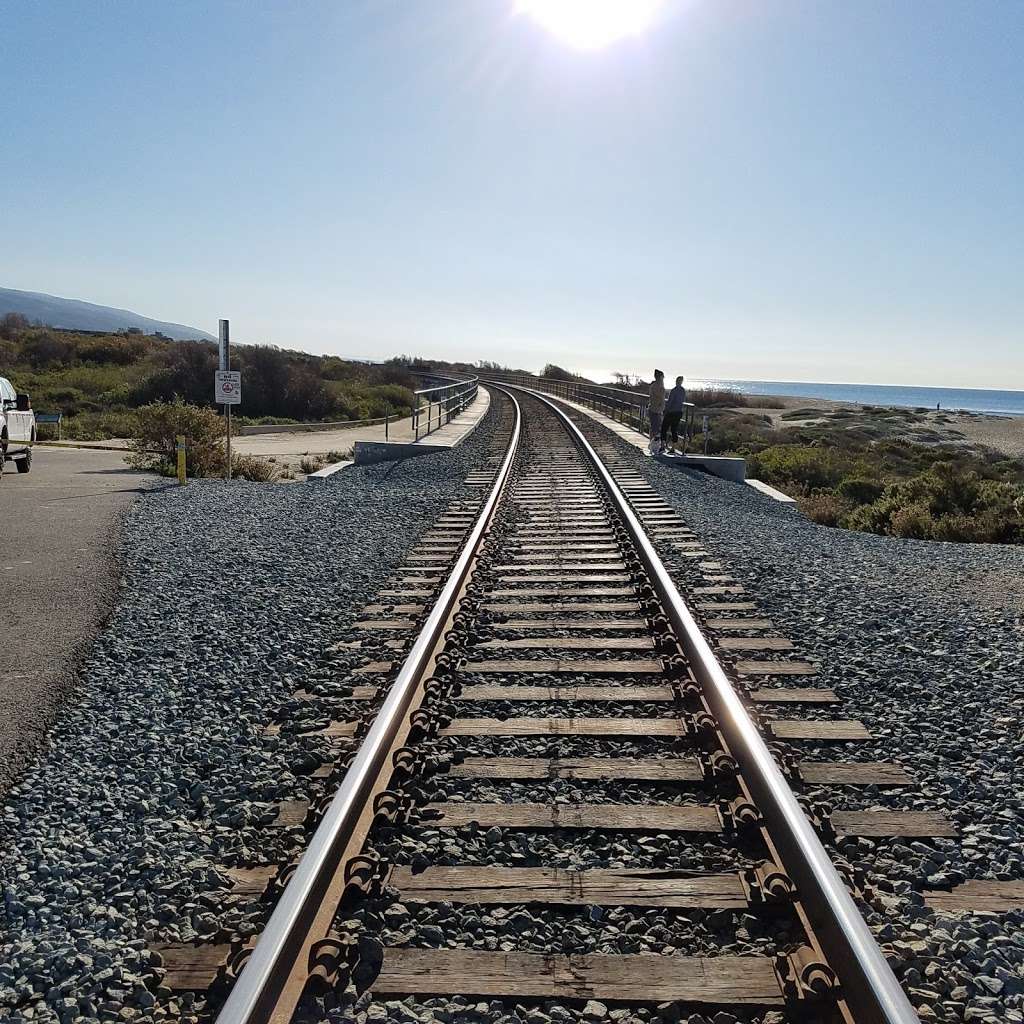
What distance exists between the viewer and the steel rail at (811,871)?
7.93 feet

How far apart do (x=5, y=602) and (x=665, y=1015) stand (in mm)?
6458

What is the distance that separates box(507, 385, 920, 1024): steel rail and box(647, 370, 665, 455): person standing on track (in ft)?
42.7

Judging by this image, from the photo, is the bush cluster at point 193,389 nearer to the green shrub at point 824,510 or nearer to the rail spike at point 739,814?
the green shrub at point 824,510

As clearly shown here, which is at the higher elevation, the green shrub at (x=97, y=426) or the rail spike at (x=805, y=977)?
the green shrub at (x=97, y=426)

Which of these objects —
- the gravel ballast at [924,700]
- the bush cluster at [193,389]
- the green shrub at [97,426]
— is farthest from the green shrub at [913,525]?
the bush cluster at [193,389]

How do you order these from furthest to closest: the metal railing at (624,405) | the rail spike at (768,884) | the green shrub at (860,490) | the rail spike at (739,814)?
the metal railing at (624,405) < the green shrub at (860,490) < the rail spike at (739,814) < the rail spike at (768,884)

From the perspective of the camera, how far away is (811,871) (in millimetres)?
3010

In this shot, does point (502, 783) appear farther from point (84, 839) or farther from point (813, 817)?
point (84, 839)

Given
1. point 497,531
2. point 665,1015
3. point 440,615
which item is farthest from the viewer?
point 497,531

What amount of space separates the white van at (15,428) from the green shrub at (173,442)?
1.95m

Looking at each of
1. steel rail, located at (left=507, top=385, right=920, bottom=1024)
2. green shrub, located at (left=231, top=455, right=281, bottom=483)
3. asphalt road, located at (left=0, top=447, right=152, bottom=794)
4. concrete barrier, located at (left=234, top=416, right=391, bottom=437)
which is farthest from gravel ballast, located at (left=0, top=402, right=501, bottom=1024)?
concrete barrier, located at (left=234, top=416, right=391, bottom=437)

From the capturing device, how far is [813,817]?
11.7ft

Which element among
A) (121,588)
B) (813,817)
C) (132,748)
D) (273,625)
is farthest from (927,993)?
(121,588)

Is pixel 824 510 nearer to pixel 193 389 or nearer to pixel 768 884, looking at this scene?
pixel 768 884
